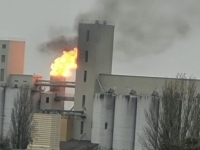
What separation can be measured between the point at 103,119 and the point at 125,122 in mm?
2379

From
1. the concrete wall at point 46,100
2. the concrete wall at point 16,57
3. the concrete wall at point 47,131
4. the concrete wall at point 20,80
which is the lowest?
the concrete wall at point 47,131

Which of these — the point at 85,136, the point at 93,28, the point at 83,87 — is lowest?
the point at 85,136

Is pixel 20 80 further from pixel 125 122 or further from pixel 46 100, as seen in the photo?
pixel 125 122

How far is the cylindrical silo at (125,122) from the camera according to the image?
208 ft

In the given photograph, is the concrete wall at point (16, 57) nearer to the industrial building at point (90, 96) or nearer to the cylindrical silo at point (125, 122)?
the industrial building at point (90, 96)

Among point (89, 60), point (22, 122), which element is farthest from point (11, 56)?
point (22, 122)

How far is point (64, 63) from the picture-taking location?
71438 millimetres

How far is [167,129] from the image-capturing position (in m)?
44.2

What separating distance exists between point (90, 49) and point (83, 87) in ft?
12.0

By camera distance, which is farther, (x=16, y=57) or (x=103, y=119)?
(x=16, y=57)

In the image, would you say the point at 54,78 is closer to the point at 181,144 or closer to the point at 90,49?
the point at 90,49

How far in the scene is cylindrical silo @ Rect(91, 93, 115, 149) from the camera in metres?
64.7

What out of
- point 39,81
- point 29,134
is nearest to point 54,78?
point 39,81

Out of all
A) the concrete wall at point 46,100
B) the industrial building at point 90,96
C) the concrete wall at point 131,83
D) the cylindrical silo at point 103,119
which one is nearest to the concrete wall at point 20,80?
the industrial building at point 90,96
